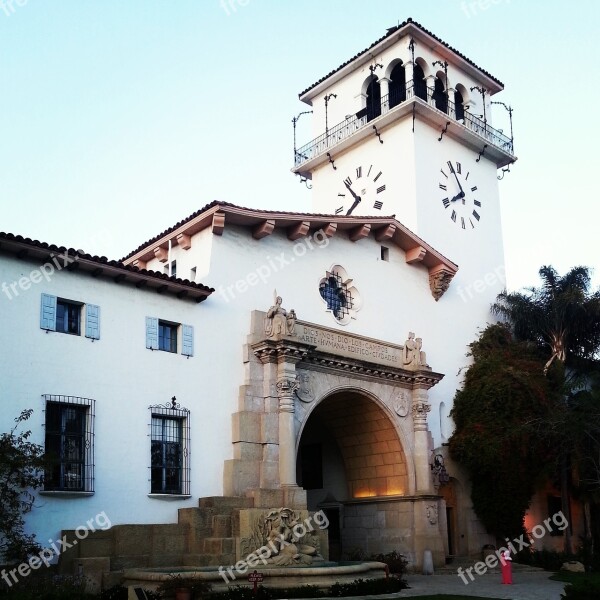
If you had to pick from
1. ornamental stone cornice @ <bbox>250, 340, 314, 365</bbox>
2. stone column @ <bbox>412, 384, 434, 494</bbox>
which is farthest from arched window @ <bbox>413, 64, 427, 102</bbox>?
ornamental stone cornice @ <bbox>250, 340, 314, 365</bbox>

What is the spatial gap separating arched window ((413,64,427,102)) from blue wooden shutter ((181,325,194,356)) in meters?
16.3

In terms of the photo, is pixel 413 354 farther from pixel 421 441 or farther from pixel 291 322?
pixel 291 322

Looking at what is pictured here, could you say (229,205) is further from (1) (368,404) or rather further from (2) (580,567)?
(2) (580,567)

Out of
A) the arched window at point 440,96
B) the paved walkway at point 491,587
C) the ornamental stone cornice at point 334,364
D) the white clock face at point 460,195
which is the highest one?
the arched window at point 440,96

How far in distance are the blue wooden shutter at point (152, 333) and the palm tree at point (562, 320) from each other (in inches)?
614

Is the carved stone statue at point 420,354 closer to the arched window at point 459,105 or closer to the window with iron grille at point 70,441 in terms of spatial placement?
the arched window at point 459,105

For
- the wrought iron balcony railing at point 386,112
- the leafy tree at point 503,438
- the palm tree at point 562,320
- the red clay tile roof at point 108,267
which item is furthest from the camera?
the wrought iron balcony railing at point 386,112

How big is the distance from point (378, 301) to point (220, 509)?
1019cm

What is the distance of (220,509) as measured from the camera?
68.2ft

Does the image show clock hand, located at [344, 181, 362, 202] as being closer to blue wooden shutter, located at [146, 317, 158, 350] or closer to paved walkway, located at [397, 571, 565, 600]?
blue wooden shutter, located at [146, 317, 158, 350]

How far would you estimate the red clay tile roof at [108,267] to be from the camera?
1881 centimetres

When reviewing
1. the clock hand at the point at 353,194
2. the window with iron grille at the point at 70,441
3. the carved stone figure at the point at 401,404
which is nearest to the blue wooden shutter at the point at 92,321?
the window with iron grille at the point at 70,441

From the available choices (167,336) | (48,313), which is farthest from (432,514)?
(48,313)

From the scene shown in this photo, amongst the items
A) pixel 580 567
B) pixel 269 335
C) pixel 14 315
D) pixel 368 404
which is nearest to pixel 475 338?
pixel 368 404
